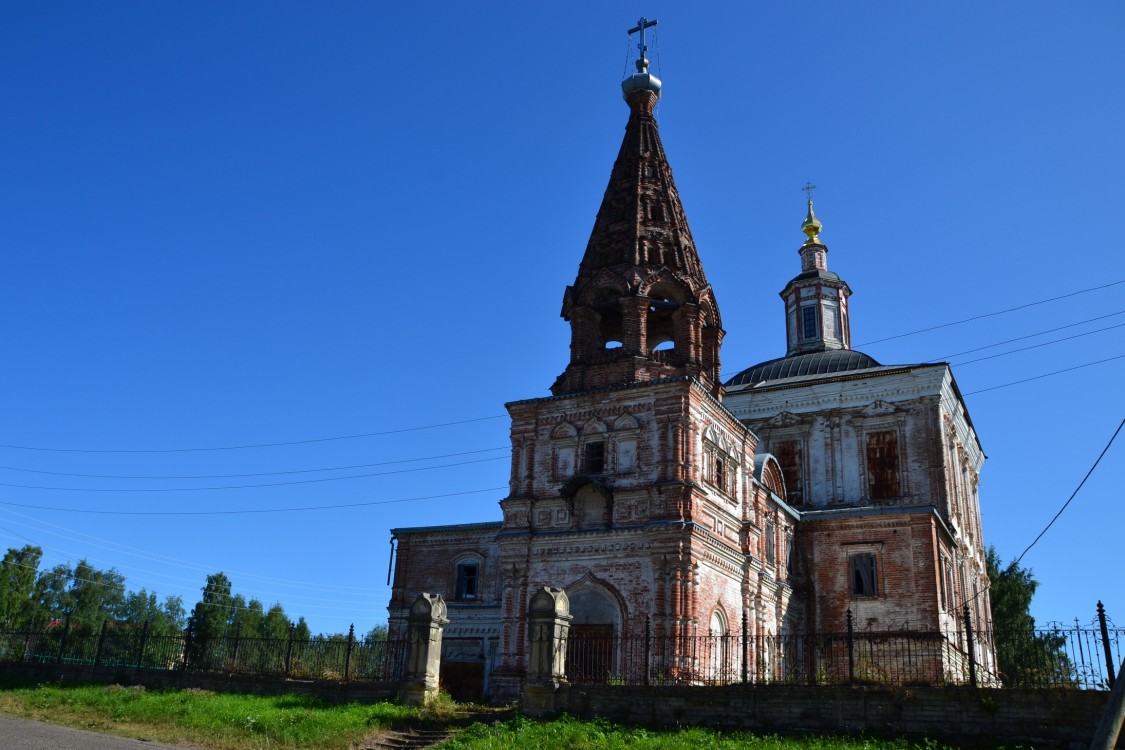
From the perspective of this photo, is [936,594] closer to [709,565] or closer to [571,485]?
[709,565]

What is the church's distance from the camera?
20203 mm

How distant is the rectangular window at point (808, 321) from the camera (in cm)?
3638

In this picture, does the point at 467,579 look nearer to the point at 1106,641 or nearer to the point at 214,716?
the point at 214,716

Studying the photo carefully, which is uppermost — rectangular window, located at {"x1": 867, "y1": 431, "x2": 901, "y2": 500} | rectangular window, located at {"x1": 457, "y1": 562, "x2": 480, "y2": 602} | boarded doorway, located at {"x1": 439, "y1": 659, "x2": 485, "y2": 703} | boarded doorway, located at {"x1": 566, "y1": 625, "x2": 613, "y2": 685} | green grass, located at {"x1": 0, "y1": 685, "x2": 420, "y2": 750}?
rectangular window, located at {"x1": 867, "y1": 431, "x2": 901, "y2": 500}

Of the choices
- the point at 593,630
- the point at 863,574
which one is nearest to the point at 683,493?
the point at 593,630

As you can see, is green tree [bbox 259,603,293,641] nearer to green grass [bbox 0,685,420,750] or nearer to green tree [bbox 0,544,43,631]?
green tree [bbox 0,544,43,631]

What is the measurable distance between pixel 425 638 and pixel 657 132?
16.5 metres

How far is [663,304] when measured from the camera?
23344 mm

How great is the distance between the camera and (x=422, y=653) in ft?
54.3

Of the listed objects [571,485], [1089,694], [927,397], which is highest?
[927,397]

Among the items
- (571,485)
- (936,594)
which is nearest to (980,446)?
(936,594)

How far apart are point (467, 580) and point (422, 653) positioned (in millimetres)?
11034

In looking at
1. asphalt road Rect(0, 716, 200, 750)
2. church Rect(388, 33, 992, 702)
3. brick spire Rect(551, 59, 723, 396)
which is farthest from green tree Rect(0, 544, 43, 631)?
brick spire Rect(551, 59, 723, 396)

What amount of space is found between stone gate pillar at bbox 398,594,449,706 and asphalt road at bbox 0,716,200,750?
391 centimetres
